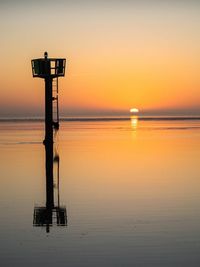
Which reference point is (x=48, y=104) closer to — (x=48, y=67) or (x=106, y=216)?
(x=48, y=67)

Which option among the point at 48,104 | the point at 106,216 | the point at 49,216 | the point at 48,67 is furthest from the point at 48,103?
the point at 106,216

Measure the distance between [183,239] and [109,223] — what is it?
2.58 metres

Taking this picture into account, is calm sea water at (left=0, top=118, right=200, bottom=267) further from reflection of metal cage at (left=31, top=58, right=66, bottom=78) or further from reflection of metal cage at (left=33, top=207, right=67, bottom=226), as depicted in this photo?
reflection of metal cage at (left=31, top=58, right=66, bottom=78)

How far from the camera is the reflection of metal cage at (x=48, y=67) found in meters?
30.0

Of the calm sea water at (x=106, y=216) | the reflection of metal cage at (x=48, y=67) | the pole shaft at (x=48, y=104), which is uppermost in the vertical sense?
the reflection of metal cage at (x=48, y=67)

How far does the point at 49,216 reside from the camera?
17.0m

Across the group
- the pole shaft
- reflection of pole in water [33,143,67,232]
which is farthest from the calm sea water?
the pole shaft

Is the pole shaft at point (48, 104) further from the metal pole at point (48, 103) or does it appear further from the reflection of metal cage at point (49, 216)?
the reflection of metal cage at point (49, 216)

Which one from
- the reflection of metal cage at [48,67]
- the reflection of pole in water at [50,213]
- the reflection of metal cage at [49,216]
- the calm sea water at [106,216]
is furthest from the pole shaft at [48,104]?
the reflection of metal cage at [49,216]

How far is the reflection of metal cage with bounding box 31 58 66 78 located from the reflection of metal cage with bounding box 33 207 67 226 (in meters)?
12.9

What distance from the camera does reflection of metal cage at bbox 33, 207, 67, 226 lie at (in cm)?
1562

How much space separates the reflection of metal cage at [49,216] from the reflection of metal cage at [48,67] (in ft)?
42.2

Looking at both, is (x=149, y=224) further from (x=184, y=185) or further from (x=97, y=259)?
(x=184, y=185)

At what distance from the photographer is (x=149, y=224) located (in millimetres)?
15133
